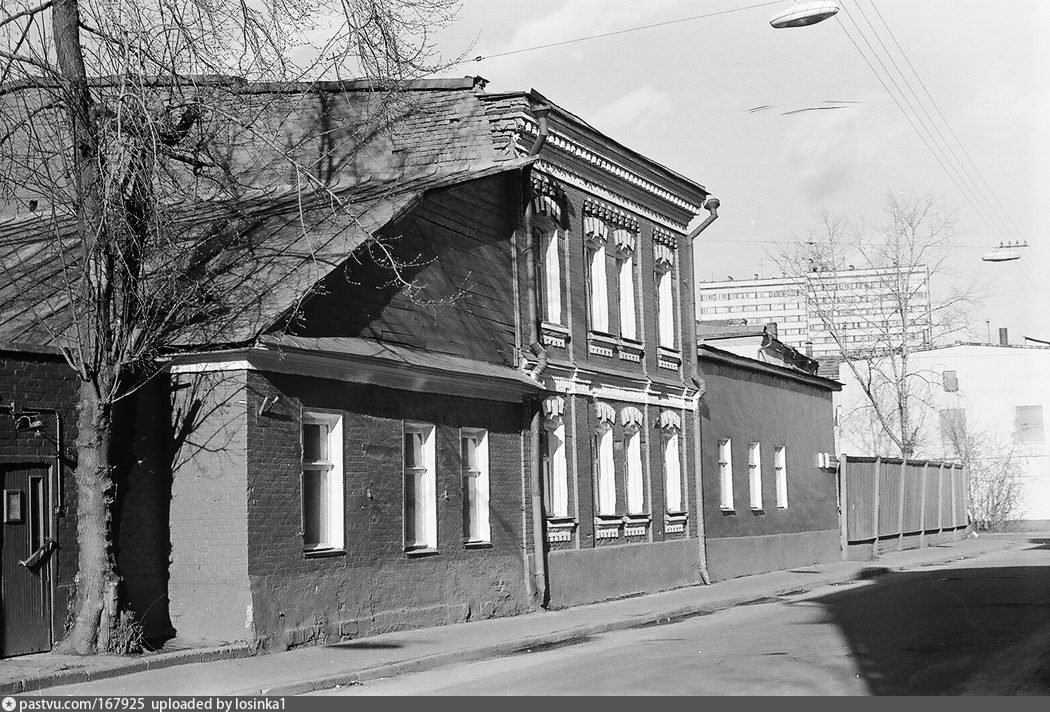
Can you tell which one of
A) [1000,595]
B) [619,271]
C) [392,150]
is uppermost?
[392,150]

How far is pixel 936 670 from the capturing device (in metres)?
12.3

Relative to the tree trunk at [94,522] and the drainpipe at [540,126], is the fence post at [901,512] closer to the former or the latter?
the drainpipe at [540,126]

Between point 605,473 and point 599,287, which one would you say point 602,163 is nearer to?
point 599,287

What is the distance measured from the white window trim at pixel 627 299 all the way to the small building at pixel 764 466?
333 centimetres

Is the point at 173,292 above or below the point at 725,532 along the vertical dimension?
above

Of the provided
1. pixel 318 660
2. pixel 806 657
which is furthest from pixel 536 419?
pixel 806 657

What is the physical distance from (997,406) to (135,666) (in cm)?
5473

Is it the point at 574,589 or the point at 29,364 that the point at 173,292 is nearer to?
the point at 29,364

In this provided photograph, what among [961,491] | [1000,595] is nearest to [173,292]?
[1000,595]

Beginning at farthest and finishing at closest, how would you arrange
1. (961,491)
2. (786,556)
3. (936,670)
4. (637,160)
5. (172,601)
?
(961,491), (786,556), (637,160), (172,601), (936,670)

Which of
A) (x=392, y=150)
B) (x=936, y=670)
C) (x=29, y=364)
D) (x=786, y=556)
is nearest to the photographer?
(x=936, y=670)

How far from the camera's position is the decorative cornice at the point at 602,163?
69.3 feet

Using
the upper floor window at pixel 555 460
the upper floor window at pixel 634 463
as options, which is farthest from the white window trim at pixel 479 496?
the upper floor window at pixel 634 463

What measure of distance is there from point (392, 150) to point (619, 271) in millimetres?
5668
